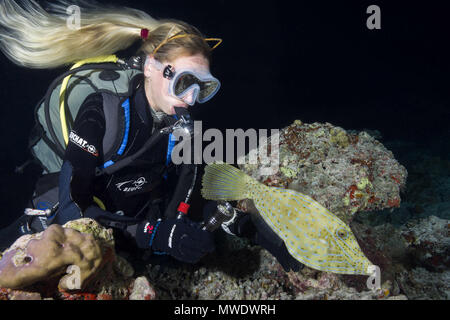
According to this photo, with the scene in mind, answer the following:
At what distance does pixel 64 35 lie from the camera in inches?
115


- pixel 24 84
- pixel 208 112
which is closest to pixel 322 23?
pixel 208 112

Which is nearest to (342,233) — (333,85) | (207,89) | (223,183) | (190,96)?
(223,183)

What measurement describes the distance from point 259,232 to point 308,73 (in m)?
31.3

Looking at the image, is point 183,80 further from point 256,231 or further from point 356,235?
point 356,235

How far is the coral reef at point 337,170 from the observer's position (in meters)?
3.19

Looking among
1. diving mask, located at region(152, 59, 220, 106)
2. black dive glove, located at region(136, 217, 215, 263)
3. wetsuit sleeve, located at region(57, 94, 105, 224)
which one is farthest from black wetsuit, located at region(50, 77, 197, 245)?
diving mask, located at region(152, 59, 220, 106)

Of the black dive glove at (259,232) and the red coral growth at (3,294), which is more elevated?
the red coral growth at (3,294)

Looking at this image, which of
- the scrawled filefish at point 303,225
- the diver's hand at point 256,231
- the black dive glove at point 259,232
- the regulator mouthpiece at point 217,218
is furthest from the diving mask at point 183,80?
the black dive glove at point 259,232

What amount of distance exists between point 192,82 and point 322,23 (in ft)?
137

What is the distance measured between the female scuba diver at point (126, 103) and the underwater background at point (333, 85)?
117cm

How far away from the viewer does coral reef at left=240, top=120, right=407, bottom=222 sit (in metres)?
3.19

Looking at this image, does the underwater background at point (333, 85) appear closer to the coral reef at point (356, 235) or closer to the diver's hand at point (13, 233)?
the coral reef at point (356, 235)

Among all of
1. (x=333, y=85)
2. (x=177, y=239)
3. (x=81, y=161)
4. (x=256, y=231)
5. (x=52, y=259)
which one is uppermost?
(x=333, y=85)

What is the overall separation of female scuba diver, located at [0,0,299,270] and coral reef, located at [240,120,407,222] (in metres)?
0.90
